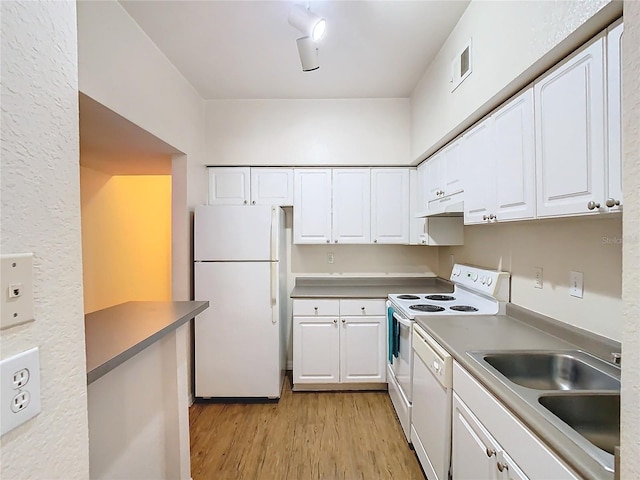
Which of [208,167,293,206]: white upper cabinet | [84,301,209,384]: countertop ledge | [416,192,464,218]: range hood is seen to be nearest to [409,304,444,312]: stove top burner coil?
[416,192,464,218]: range hood

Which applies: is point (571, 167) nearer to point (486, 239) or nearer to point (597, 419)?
point (597, 419)

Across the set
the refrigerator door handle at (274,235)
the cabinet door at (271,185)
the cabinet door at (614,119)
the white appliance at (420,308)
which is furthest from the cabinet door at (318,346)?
the cabinet door at (614,119)

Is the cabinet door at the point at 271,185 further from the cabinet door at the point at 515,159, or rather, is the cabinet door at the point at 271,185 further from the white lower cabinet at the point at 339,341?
the cabinet door at the point at 515,159

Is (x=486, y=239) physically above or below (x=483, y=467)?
above

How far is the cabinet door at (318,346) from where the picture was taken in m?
2.82

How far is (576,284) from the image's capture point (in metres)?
1.47

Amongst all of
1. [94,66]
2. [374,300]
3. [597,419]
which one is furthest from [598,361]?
[94,66]

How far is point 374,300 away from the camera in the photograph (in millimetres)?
2805

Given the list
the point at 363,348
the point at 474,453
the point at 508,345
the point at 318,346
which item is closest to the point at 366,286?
the point at 363,348

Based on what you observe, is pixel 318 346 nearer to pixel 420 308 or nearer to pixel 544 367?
pixel 420 308

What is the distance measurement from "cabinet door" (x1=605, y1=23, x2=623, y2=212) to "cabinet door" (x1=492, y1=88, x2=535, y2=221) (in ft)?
1.16

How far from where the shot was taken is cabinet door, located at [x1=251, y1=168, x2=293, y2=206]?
3.06m

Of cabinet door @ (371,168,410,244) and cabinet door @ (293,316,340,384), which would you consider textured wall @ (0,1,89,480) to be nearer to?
cabinet door @ (293,316,340,384)

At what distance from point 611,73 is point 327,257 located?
8.55 ft
